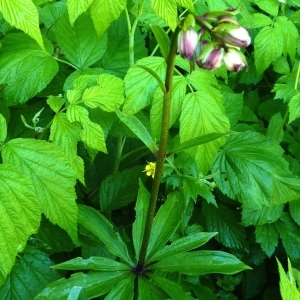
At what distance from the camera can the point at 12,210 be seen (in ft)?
2.90

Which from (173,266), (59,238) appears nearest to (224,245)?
(173,266)

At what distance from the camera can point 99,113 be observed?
1.20 meters

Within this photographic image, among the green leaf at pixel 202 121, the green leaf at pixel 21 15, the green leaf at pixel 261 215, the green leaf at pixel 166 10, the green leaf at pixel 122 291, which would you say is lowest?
the green leaf at pixel 261 215

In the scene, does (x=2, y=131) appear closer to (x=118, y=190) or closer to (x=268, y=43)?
(x=118, y=190)

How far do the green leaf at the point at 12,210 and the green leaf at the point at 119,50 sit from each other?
1.73 ft

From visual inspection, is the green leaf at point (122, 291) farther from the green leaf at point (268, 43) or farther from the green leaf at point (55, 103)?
the green leaf at point (268, 43)

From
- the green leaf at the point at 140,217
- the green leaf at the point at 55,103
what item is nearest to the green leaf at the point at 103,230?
the green leaf at the point at 140,217

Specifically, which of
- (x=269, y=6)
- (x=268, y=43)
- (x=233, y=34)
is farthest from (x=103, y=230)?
(x=269, y=6)

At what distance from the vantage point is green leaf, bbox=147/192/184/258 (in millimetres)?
1229

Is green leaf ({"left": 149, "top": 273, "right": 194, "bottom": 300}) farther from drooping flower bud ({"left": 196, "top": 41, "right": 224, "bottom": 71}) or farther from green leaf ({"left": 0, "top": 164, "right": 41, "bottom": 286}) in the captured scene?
drooping flower bud ({"left": 196, "top": 41, "right": 224, "bottom": 71})

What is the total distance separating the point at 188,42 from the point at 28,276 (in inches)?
29.2

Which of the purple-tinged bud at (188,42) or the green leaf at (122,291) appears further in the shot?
the green leaf at (122,291)

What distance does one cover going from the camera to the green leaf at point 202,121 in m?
1.09

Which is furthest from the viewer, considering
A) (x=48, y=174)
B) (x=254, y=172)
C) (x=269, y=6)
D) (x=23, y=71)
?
(x=269, y=6)
